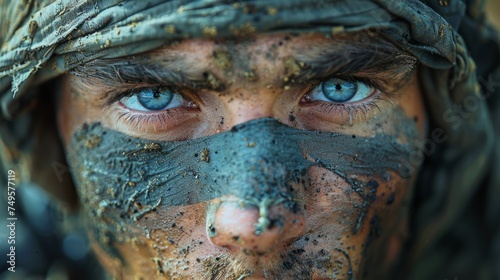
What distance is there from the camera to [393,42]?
1697 millimetres

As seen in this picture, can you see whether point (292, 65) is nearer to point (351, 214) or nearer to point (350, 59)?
point (350, 59)

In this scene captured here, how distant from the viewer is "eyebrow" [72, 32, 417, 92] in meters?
1.62

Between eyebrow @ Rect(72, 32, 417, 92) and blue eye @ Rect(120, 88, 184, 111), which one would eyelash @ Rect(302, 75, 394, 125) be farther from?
blue eye @ Rect(120, 88, 184, 111)

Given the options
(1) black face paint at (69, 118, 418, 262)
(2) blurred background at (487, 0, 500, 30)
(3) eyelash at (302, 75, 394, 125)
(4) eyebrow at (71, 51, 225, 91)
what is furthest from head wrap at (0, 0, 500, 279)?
(2) blurred background at (487, 0, 500, 30)

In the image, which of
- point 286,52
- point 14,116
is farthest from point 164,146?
point 14,116

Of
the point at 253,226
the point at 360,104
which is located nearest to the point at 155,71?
the point at 253,226

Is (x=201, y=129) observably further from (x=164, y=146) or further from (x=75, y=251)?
(x=75, y=251)

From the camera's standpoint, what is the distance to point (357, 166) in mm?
1769

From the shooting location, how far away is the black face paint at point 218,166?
160 cm

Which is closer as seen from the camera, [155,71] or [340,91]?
[155,71]

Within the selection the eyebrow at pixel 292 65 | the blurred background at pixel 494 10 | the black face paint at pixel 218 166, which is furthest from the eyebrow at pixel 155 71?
the blurred background at pixel 494 10

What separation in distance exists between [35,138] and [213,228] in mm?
836

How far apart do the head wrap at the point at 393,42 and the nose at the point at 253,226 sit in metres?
A: 0.40

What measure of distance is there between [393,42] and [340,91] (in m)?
0.19
